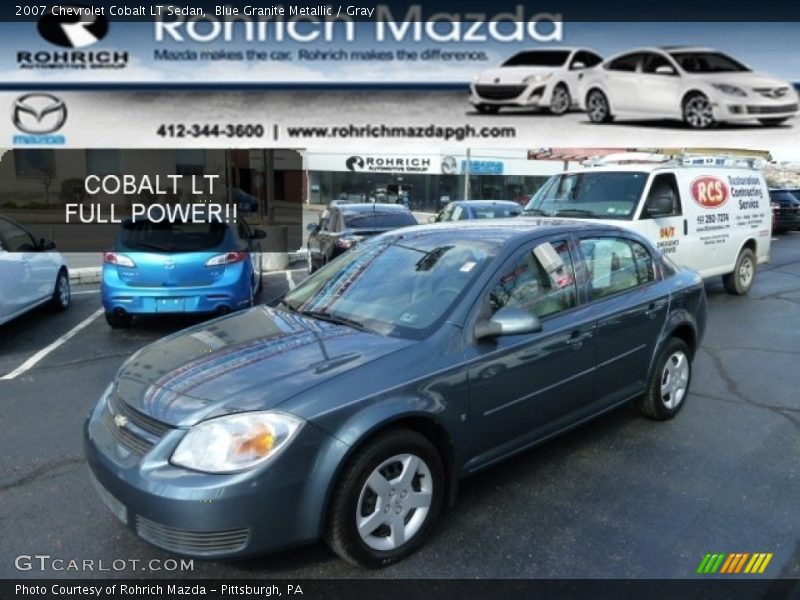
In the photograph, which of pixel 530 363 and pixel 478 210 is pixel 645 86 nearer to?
pixel 478 210

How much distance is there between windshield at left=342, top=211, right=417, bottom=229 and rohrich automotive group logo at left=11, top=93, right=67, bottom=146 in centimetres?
978

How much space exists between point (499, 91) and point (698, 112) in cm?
430

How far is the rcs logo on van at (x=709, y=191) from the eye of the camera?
27.8ft

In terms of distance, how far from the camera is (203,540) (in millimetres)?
2361

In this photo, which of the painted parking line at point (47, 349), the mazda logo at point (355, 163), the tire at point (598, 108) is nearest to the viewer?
the painted parking line at point (47, 349)

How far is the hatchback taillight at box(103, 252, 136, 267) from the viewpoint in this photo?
6.77 metres

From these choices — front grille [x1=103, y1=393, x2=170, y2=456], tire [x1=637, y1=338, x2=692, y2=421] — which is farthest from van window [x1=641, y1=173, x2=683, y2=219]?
front grille [x1=103, y1=393, x2=170, y2=456]

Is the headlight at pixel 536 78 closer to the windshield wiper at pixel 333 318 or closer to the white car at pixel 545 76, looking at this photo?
the white car at pixel 545 76

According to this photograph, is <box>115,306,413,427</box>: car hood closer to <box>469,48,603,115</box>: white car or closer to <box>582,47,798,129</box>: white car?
<box>582,47,798,129</box>: white car

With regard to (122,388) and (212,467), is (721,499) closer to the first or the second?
(212,467)

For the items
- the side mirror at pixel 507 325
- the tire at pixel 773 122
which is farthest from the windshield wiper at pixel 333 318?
the tire at pixel 773 122

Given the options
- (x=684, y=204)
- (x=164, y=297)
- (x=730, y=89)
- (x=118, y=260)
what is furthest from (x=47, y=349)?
(x=730, y=89)

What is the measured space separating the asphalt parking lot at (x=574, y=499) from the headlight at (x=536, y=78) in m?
9.06

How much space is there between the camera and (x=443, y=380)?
9.29 ft
